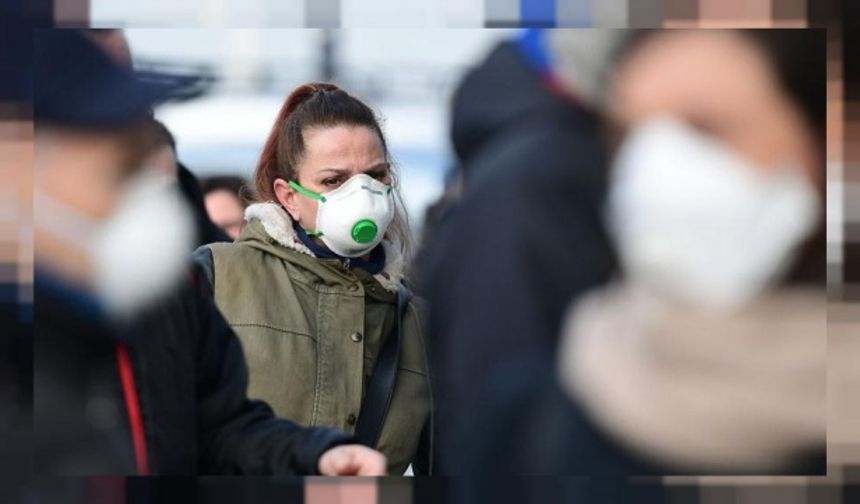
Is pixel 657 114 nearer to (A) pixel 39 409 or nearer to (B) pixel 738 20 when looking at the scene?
(B) pixel 738 20

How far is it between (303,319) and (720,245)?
1095 mm

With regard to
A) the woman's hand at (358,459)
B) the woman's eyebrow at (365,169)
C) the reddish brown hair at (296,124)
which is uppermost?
the reddish brown hair at (296,124)

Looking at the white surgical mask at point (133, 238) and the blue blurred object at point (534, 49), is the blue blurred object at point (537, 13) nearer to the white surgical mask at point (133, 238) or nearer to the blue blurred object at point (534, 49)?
the blue blurred object at point (534, 49)

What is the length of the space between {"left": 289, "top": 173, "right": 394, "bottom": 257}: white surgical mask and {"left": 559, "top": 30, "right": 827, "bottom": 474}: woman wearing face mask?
0.59 m

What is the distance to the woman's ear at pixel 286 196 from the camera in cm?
312

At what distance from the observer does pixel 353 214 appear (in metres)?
3.07

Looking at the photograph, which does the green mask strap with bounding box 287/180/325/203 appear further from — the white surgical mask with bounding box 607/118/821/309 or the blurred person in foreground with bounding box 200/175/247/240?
the white surgical mask with bounding box 607/118/821/309

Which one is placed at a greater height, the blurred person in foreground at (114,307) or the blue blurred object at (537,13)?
the blue blurred object at (537,13)

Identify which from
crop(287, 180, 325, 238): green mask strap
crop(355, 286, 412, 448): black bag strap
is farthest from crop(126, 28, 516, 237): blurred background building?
crop(355, 286, 412, 448): black bag strap

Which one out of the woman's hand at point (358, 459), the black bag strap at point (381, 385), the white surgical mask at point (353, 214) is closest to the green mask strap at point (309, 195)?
the white surgical mask at point (353, 214)

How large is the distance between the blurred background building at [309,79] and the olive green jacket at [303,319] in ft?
0.63

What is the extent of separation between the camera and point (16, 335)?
323 cm

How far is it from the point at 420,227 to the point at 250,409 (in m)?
0.64

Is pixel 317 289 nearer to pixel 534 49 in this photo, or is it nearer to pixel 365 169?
pixel 365 169
